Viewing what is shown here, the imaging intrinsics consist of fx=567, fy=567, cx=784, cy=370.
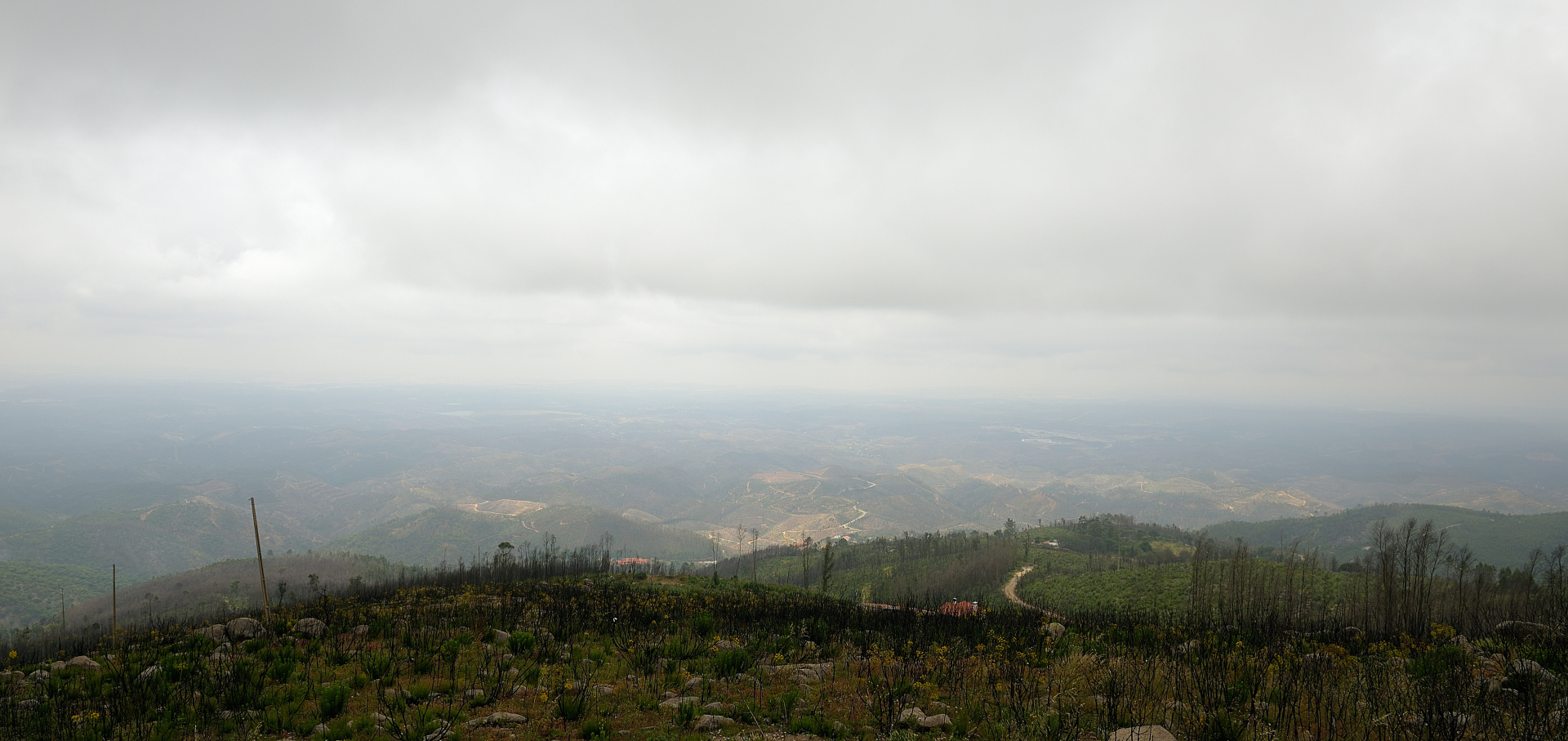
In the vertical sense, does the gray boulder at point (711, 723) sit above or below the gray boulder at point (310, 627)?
above

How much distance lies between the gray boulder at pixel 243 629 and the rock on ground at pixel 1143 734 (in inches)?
742

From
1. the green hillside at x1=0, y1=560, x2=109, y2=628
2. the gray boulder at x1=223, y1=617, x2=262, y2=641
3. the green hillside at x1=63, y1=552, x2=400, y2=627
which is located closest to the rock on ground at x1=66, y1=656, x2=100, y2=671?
the gray boulder at x1=223, y1=617, x2=262, y2=641

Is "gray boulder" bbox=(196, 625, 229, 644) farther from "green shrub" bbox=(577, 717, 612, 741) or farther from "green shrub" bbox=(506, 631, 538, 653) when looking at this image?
"green shrub" bbox=(577, 717, 612, 741)

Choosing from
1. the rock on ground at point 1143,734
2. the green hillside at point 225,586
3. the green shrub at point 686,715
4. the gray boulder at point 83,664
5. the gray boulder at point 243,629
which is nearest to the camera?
the rock on ground at point 1143,734

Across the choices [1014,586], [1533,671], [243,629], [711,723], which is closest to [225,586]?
[243,629]

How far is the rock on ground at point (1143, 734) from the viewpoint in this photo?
21.9 feet

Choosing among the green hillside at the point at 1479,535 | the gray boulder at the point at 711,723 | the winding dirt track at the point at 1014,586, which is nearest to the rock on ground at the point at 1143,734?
the gray boulder at the point at 711,723

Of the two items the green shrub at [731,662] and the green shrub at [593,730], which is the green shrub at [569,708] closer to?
the green shrub at [593,730]

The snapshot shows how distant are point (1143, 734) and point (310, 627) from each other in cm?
1855

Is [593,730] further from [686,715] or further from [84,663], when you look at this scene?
[84,663]

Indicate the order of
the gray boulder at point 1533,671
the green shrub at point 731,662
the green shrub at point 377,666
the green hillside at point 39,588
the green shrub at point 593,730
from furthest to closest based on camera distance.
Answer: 1. the green hillside at point 39,588
2. the green shrub at point 731,662
3. the green shrub at point 377,666
4. the gray boulder at point 1533,671
5. the green shrub at point 593,730

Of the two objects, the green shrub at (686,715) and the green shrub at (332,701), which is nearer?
the green shrub at (686,715)

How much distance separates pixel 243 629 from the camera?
1434 centimetres

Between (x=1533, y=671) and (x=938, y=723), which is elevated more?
(x=1533, y=671)
